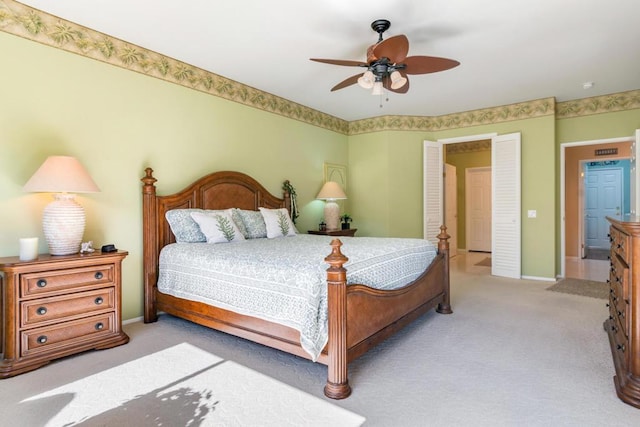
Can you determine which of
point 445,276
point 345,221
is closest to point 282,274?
point 445,276

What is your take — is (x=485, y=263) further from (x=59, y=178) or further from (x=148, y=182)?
(x=59, y=178)

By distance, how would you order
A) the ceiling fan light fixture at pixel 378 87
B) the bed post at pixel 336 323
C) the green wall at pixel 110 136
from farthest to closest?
the ceiling fan light fixture at pixel 378 87 < the green wall at pixel 110 136 < the bed post at pixel 336 323

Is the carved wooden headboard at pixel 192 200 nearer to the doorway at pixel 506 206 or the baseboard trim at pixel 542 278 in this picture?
the doorway at pixel 506 206

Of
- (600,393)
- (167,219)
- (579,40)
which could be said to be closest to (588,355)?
(600,393)

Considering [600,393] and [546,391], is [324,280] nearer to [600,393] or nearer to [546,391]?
[546,391]

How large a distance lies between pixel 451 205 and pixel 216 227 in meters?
5.84

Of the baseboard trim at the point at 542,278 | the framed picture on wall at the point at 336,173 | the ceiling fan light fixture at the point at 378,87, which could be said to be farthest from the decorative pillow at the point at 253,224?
the baseboard trim at the point at 542,278

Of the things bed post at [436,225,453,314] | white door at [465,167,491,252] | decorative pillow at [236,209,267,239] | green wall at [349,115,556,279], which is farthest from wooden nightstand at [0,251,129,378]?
white door at [465,167,491,252]

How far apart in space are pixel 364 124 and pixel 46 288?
513 centimetres

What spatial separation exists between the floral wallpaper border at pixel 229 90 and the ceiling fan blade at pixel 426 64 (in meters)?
2.32

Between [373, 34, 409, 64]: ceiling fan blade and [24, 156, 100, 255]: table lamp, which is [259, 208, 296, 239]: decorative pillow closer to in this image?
[24, 156, 100, 255]: table lamp

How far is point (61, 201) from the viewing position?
104 inches

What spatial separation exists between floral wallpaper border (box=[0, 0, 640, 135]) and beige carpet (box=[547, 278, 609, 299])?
247 cm

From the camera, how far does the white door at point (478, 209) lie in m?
8.20
